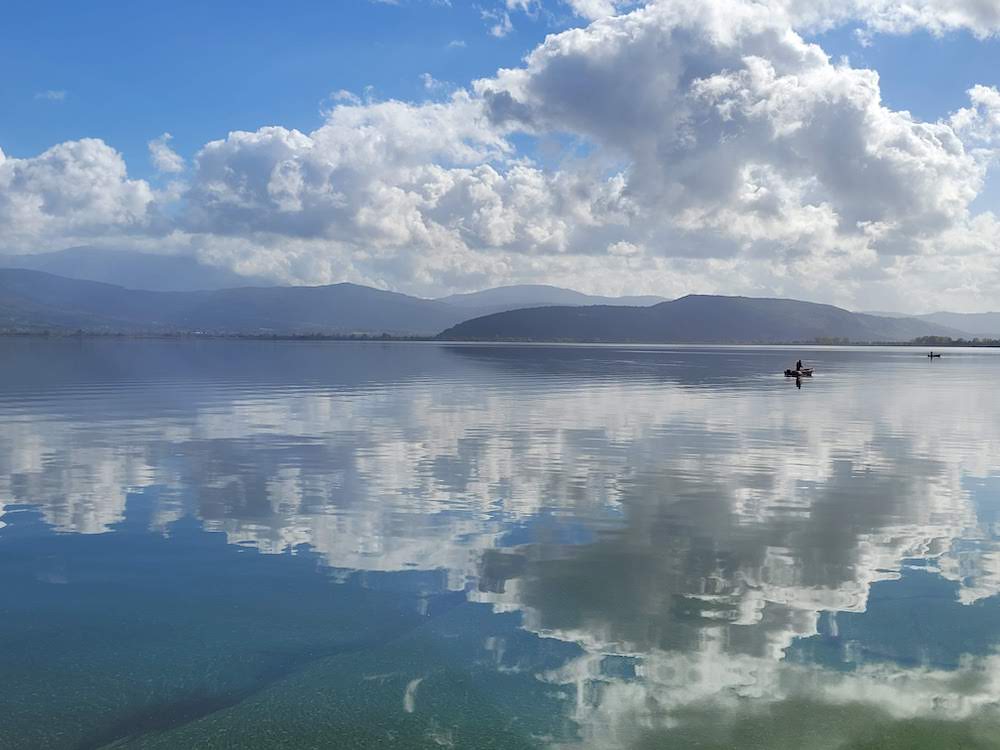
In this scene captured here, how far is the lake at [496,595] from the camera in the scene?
13680mm

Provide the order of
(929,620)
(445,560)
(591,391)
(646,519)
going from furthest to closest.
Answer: (591,391)
(646,519)
(445,560)
(929,620)

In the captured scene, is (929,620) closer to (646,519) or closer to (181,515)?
(646,519)

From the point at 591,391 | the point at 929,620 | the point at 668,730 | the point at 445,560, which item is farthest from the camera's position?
the point at 591,391

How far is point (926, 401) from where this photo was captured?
78562mm

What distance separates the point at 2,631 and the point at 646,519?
1805cm

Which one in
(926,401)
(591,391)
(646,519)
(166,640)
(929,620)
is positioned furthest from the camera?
(591,391)

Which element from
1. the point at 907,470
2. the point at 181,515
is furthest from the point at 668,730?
the point at 907,470

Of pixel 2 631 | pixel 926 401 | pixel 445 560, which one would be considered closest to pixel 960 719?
pixel 445 560

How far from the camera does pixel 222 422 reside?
2180 inches

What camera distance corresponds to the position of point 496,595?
1945 centimetres

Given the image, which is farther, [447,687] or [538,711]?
[447,687]

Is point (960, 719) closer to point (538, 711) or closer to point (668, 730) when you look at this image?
point (668, 730)

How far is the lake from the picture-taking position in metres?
13.7

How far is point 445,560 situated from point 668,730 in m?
10.0
